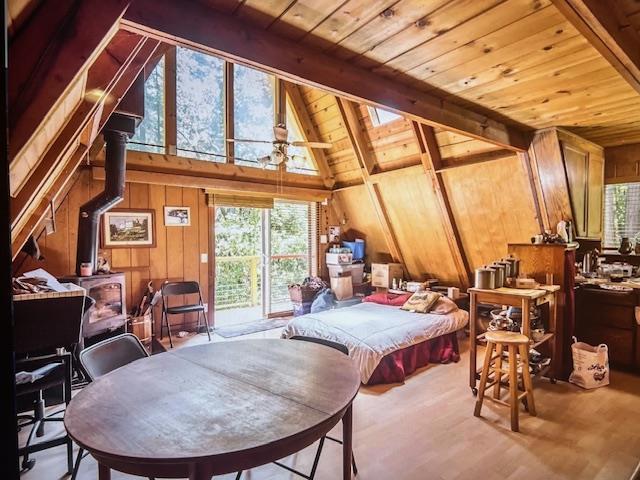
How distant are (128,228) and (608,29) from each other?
4.84 meters

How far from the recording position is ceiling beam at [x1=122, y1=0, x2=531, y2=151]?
1.38 metres

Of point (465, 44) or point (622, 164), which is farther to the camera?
point (622, 164)

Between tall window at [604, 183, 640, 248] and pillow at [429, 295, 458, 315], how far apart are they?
7.03ft

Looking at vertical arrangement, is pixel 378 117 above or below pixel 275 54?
above

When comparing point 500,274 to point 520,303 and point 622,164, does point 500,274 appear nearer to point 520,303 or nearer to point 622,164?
point 520,303

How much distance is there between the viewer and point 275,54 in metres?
1.69

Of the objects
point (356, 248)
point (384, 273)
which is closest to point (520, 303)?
point (384, 273)

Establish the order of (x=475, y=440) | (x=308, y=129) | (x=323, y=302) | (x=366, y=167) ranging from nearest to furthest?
(x=475, y=440) < (x=366, y=167) < (x=323, y=302) < (x=308, y=129)

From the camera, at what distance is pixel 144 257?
15.0 feet

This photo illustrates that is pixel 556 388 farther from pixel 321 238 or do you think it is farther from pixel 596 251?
pixel 321 238

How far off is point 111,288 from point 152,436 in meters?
3.17

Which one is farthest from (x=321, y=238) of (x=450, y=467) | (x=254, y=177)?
(x=450, y=467)

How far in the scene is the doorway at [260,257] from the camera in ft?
18.7

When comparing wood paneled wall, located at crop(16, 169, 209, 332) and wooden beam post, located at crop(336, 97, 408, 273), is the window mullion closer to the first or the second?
wood paneled wall, located at crop(16, 169, 209, 332)
